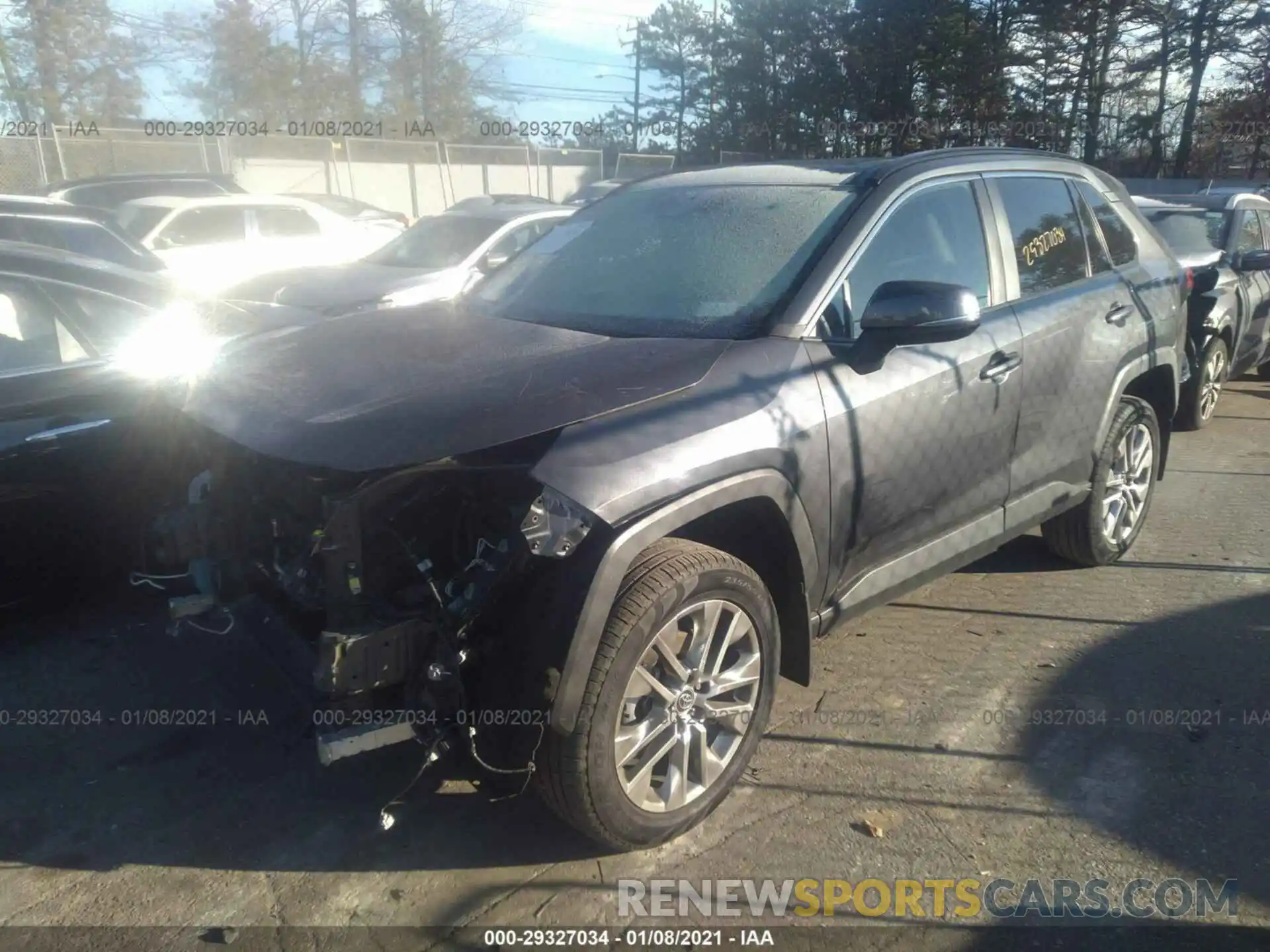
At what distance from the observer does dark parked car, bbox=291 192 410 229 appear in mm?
17172

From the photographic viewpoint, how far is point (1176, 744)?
3512 millimetres

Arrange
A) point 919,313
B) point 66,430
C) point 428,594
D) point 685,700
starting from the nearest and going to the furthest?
point 428,594 < point 685,700 < point 919,313 < point 66,430

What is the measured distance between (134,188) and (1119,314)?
1428 cm

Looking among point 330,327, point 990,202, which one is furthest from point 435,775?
point 990,202

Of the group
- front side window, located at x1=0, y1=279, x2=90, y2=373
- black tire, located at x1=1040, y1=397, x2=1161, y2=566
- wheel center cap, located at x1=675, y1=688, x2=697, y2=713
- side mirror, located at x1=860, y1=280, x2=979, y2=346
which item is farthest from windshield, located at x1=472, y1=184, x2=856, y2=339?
black tire, located at x1=1040, y1=397, x2=1161, y2=566

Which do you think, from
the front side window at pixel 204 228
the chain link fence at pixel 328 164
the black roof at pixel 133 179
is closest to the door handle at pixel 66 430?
the front side window at pixel 204 228

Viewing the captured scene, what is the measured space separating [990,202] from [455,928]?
130 inches

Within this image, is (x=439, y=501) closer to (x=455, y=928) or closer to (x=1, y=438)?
(x=455, y=928)

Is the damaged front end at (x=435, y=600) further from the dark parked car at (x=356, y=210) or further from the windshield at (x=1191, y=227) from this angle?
the dark parked car at (x=356, y=210)

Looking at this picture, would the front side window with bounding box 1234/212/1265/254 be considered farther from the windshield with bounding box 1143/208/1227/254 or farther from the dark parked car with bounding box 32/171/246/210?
the dark parked car with bounding box 32/171/246/210

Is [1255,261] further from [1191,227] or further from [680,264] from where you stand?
[680,264]

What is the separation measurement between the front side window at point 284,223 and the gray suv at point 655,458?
31.0ft

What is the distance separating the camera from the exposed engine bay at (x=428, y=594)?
8.30 ft

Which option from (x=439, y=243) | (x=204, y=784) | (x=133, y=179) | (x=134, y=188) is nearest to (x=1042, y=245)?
(x=204, y=784)
